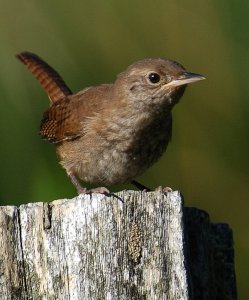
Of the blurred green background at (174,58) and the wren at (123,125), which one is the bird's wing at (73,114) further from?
the blurred green background at (174,58)

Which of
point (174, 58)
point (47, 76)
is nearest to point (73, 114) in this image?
point (47, 76)

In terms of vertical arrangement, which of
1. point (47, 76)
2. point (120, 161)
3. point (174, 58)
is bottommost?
point (120, 161)

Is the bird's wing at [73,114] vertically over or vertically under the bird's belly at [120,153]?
over

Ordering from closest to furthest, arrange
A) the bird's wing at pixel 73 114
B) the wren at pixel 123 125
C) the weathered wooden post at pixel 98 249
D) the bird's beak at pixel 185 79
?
the weathered wooden post at pixel 98 249, the bird's beak at pixel 185 79, the wren at pixel 123 125, the bird's wing at pixel 73 114

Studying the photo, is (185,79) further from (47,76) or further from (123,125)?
(47,76)

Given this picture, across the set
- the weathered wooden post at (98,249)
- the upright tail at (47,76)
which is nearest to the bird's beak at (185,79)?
the upright tail at (47,76)

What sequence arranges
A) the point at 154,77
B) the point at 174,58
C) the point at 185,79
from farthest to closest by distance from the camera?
1. the point at 174,58
2. the point at 154,77
3. the point at 185,79
